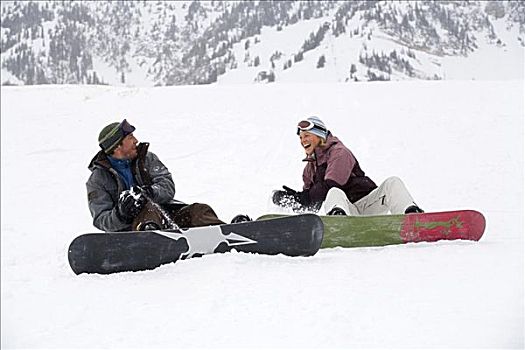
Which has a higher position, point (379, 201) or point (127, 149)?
point (127, 149)

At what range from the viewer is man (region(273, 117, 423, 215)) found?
4660 millimetres

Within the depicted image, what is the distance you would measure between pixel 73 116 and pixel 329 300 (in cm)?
1122

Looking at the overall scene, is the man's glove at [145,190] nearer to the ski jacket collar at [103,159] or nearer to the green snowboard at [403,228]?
the ski jacket collar at [103,159]

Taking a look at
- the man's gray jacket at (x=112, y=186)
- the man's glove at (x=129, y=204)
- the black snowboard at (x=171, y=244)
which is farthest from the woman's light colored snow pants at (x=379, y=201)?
the man's glove at (x=129, y=204)

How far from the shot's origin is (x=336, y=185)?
476 centimetres

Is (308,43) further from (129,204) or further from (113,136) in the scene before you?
(129,204)

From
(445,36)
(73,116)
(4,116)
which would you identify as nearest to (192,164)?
(73,116)

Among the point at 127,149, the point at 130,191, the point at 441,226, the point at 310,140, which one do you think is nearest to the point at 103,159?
the point at 127,149

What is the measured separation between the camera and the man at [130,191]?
4.23 m

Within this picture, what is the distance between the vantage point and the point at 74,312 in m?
3.12

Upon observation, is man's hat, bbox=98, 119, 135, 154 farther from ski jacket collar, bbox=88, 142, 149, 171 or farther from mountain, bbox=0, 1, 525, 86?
mountain, bbox=0, 1, 525, 86

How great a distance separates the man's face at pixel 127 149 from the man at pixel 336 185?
126cm

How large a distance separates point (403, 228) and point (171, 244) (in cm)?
150

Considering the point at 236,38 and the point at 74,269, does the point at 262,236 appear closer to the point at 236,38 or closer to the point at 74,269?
the point at 74,269
